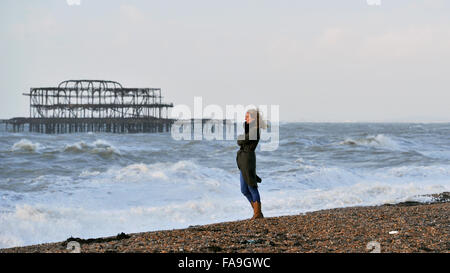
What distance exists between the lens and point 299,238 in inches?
224

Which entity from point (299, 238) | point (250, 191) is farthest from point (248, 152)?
point (299, 238)

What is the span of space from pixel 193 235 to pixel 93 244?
3.71ft

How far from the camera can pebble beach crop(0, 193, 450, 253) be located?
507 centimetres

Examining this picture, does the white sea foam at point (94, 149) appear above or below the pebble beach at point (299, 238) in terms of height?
below

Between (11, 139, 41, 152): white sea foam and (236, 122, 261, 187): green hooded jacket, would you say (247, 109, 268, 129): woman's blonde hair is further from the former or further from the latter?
(11, 139, 41, 152): white sea foam

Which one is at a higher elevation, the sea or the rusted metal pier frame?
the rusted metal pier frame

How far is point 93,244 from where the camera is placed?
5.88 metres

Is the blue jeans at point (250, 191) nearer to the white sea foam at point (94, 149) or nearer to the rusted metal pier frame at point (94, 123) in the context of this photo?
the white sea foam at point (94, 149)

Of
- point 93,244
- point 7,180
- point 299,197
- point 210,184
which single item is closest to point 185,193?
point 210,184

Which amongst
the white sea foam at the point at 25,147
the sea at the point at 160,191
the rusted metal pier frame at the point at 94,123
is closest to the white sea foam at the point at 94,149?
the sea at the point at 160,191

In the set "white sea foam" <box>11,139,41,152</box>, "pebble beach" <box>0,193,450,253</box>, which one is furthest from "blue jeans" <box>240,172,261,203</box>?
"white sea foam" <box>11,139,41,152</box>

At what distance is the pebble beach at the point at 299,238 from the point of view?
16.6 ft

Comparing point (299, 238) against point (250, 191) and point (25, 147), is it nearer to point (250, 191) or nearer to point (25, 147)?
point (250, 191)
